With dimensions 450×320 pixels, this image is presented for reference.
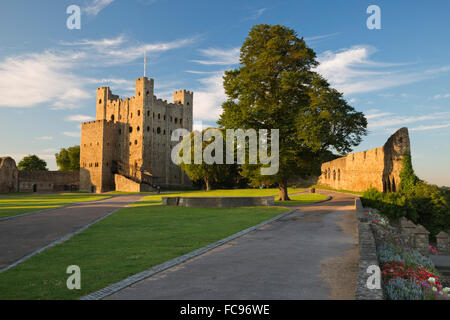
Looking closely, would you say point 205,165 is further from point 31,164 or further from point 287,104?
point 31,164

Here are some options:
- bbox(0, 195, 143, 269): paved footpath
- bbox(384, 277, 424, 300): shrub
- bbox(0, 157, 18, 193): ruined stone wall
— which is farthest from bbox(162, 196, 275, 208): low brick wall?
bbox(0, 157, 18, 193): ruined stone wall

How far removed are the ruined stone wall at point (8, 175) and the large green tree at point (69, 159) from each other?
96.9 feet

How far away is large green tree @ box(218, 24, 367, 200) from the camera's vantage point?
23.3 metres

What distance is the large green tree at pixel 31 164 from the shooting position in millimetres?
86188

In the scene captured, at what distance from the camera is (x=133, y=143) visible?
222 ft

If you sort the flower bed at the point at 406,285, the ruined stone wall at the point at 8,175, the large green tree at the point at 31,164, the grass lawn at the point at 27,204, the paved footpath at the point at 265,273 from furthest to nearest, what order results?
the large green tree at the point at 31,164, the ruined stone wall at the point at 8,175, the grass lawn at the point at 27,204, the flower bed at the point at 406,285, the paved footpath at the point at 265,273

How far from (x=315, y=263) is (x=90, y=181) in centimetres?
6404

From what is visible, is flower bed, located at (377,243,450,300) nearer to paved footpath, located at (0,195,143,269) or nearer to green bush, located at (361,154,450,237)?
paved footpath, located at (0,195,143,269)

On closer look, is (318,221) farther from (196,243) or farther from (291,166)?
(291,166)

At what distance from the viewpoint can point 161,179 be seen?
68.8 metres

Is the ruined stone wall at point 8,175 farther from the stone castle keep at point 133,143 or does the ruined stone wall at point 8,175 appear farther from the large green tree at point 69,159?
the large green tree at point 69,159

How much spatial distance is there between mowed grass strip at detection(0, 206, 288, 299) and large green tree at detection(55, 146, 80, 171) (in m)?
81.6

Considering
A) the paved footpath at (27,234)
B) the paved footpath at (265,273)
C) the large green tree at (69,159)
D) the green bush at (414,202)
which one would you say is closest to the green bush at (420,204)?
the green bush at (414,202)
